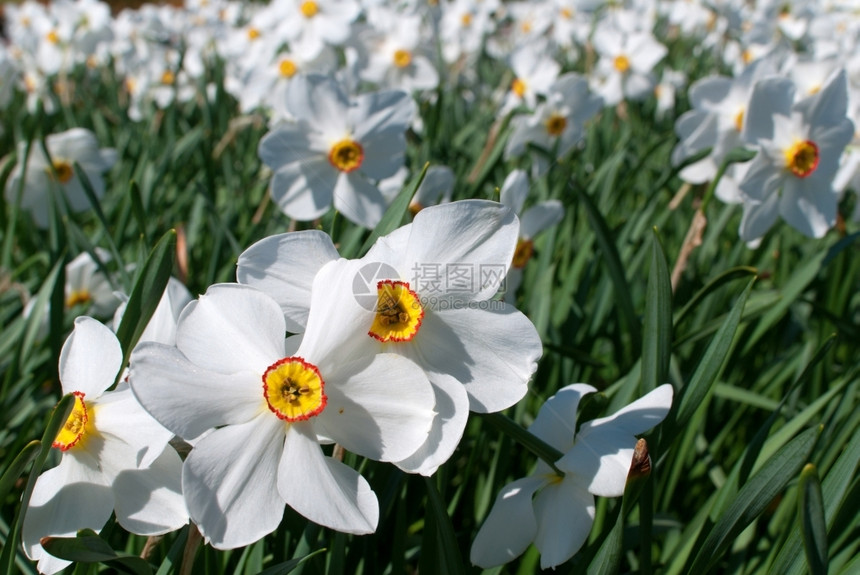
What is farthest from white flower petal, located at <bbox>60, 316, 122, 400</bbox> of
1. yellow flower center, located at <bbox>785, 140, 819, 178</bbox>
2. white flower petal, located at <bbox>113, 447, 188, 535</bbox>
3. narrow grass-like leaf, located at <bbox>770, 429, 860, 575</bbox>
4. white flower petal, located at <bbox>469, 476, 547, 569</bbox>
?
yellow flower center, located at <bbox>785, 140, 819, 178</bbox>

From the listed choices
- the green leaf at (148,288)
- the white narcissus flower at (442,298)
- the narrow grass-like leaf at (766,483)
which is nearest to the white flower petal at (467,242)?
the white narcissus flower at (442,298)

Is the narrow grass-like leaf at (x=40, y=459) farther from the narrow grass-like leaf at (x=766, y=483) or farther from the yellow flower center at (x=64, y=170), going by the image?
the yellow flower center at (x=64, y=170)

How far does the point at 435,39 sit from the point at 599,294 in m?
2.48

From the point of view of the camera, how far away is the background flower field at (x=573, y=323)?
3.32ft

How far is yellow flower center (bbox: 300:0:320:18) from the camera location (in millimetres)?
3078

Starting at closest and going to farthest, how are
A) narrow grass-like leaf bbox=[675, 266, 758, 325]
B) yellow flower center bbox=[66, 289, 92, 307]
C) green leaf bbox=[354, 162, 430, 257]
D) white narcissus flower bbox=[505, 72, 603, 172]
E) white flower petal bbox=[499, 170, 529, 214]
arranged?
green leaf bbox=[354, 162, 430, 257], narrow grass-like leaf bbox=[675, 266, 758, 325], white flower petal bbox=[499, 170, 529, 214], yellow flower center bbox=[66, 289, 92, 307], white narcissus flower bbox=[505, 72, 603, 172]

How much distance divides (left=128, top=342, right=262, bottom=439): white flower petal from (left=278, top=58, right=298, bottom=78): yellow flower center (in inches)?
98.4

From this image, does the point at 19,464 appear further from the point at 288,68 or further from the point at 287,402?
the point at 288,68

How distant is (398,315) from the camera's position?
34.5 inches

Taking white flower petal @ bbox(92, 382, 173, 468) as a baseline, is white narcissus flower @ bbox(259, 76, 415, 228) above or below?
below

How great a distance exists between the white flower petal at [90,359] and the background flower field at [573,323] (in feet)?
0.20

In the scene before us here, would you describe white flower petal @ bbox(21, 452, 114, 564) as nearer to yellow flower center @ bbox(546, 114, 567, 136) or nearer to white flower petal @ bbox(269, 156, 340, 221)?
white flower petal @ bbox(269, 156, 340, 221)

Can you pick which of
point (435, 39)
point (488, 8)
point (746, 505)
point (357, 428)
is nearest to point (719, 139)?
point (746, 505)

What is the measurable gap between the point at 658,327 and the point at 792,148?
36.0 inches
